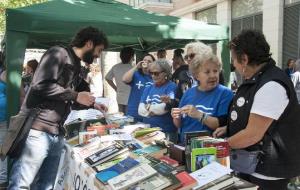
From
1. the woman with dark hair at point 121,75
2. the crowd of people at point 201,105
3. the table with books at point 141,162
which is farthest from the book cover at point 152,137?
the woman with dark hair at point 121,75

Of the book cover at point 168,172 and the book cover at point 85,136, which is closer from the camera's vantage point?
the book cover at point 168,172

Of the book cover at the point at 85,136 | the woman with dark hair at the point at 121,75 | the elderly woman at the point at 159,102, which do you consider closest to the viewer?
the book cover at the point at 85,136

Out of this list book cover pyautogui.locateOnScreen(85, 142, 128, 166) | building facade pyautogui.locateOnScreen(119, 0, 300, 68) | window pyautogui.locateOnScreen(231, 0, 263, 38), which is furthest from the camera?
→ window pyautogui.locateOnScreen(231, 0, 263, 38)

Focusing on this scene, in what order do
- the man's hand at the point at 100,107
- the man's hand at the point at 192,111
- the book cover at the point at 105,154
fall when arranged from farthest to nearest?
the man's hand at the point at 100,107, the man's hand at the point at 192,111, the book cover at the point at 105,154

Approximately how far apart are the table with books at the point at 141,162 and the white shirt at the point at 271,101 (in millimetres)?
282

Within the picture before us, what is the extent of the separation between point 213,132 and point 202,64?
1.67 feet

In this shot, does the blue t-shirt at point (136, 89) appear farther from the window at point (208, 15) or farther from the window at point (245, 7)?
the window at point (208, 15)

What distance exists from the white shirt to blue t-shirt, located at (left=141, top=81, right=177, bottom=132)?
162cm

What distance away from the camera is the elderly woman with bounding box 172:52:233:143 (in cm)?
254

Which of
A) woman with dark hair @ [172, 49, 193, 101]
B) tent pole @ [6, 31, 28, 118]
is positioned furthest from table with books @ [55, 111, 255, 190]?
tent pole @ [6, 31, 28, 118]

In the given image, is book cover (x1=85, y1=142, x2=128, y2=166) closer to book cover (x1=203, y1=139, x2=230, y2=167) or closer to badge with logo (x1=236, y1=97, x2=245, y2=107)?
book cover (x1=203, y1=139, x2=230, y2=167)

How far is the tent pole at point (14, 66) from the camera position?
12.3 feet

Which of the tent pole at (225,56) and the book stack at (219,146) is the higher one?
the tent pole at (225,56)

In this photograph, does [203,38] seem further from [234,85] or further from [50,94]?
[234,85]
